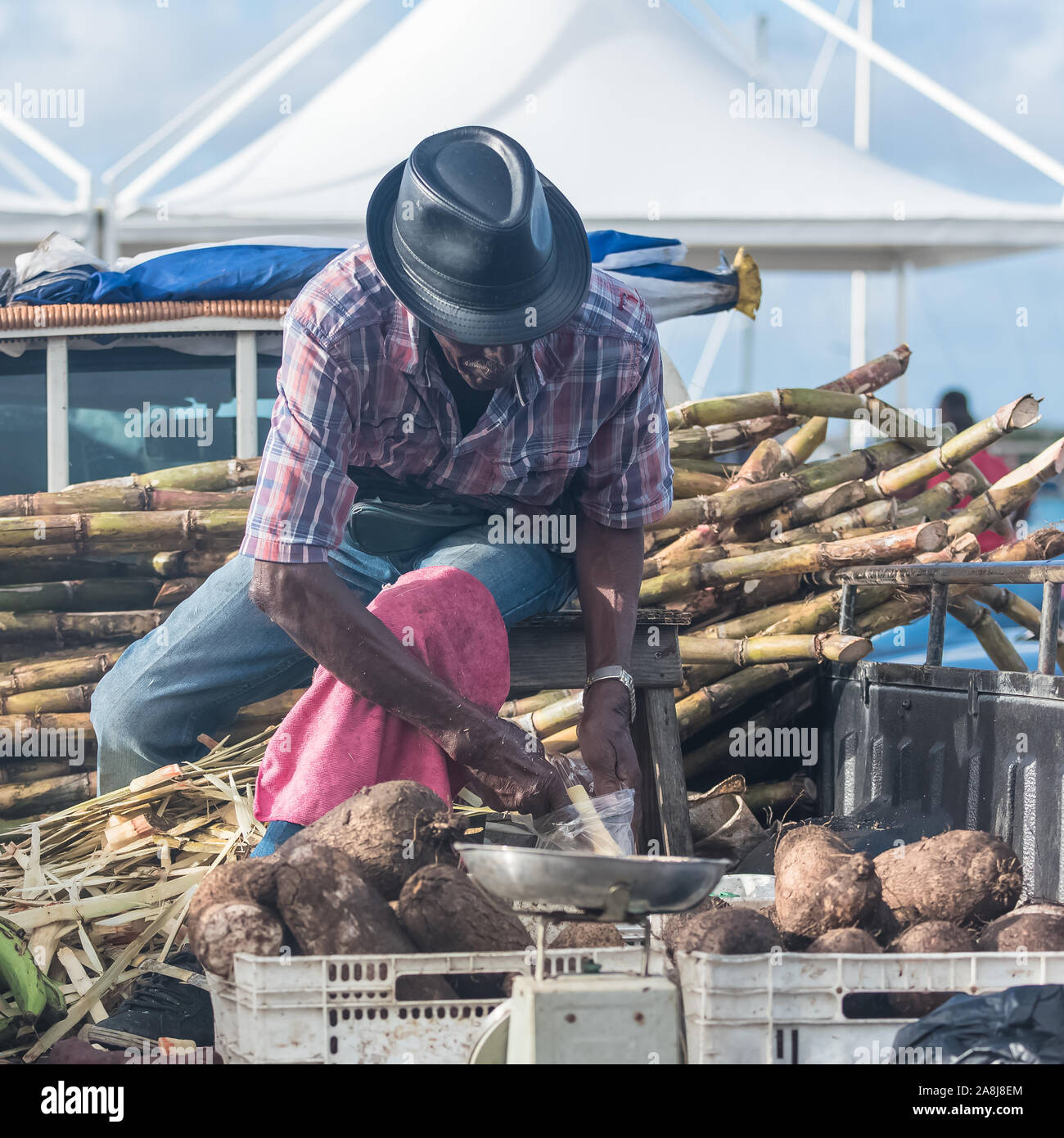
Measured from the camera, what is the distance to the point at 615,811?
2.50 meters

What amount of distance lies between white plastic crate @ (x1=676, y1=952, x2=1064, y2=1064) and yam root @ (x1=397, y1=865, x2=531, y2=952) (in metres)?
0.31

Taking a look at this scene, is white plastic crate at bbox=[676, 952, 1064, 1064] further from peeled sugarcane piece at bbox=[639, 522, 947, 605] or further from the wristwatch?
peeled sugarcane piece at bbox=[639, 522, 947, 605]

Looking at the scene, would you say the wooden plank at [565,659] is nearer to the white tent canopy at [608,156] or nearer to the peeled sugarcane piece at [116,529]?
the peeled sugarcane piece at [116,529]

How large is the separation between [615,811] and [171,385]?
10.2ft

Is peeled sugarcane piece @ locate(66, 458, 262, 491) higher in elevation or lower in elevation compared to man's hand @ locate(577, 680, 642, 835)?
higher

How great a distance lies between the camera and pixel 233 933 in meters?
1.76

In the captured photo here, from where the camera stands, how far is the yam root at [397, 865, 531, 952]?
186cm

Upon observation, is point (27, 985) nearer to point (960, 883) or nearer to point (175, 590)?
point (960, 883)

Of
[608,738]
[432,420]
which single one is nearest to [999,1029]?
[608,738]

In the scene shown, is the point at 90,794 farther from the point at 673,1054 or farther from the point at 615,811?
the point at 673,1054

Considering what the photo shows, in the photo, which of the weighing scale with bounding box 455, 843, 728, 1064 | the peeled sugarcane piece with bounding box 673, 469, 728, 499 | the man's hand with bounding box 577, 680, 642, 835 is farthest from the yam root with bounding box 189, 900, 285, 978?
the peeled sugarcane piece with bounding box 673, 469, 728, 499

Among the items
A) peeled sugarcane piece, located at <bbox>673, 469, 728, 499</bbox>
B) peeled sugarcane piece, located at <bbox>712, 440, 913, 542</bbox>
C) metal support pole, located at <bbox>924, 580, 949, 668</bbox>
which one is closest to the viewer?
metal support pole, located at <bbox>924, 580, 949, 668</bbox>

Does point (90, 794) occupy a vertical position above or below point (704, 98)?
below

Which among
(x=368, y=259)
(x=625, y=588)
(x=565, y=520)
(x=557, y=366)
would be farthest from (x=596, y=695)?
(x=368, y=259)
